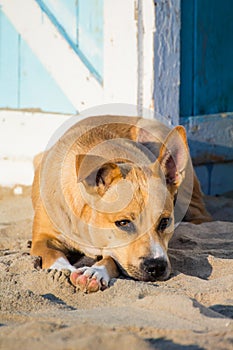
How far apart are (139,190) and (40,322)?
138 centimetres

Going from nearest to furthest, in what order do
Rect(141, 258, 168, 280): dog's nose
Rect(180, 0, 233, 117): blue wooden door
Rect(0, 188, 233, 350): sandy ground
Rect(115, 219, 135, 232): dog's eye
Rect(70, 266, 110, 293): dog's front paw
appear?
1. Rect(0, 188, 233, 350): sandy ground
2. Rect(70, 266, 110, 293): dog's front paw
3. Rect(141, 258, 168, 280): dog's nose
4. Rect(115, 219, 135, 232): dog's eye
5. Rect(180, 0, 233, 117): blue wooden door

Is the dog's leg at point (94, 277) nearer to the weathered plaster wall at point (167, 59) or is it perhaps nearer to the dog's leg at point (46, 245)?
the dog's leg at point (46, 245)

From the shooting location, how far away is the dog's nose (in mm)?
3654

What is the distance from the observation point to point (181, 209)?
4668 mm

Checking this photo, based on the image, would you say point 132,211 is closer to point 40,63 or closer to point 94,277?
point 94,277

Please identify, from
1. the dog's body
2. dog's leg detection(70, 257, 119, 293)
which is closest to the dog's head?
the dog's body

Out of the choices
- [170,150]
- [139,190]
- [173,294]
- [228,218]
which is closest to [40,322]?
[173,294]

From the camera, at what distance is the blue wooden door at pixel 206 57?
239 inches

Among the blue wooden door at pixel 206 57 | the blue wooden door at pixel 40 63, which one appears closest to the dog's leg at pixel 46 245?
the blue wooden door at pixel 40 63

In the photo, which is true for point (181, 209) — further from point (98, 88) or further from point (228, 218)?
point (98, 88)

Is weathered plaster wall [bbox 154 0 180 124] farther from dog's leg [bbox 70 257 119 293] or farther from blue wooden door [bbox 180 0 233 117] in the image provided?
dog's leg [bbox 70 257 119 293]

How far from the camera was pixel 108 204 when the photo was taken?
156 inches

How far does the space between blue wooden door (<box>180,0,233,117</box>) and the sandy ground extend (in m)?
1.72

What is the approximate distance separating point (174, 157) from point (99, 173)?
52 centimetres
